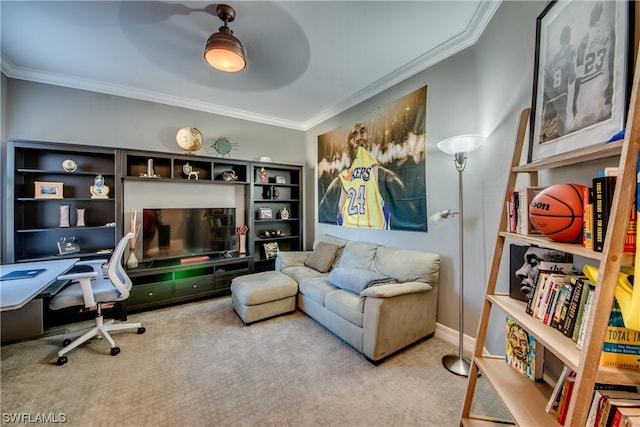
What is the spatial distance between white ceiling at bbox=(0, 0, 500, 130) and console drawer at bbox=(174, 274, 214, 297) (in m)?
2.43

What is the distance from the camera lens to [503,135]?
5.86 ft

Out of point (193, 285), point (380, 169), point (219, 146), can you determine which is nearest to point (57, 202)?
point (193, 285)

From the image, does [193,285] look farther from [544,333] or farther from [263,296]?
[544,333]

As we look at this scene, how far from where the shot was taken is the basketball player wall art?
8.48 feet

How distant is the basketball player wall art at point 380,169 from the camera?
2.59 meters

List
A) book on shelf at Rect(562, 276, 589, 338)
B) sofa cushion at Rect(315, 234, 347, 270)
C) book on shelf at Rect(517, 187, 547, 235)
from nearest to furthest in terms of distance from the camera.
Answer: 1. book on shelf at Rect(562, 276, 589, 338)
2. book on shelf at Rect(517, 187, 547, 235)
3. sofa cushion at Rect(315, 234, 347, 270)

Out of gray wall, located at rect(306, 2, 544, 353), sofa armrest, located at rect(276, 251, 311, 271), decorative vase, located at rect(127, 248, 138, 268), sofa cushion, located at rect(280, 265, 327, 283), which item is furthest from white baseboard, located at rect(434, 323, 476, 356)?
decorative vase, located at rect(127, 248, 138, 268)

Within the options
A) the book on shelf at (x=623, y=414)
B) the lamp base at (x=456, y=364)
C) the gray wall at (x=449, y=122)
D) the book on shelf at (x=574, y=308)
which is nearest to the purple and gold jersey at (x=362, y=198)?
the gray wall at (x=449, y=122)

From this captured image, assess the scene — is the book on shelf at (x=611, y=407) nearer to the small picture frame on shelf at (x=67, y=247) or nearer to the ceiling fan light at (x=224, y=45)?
the ceiling fan light at (x=224, y=45)

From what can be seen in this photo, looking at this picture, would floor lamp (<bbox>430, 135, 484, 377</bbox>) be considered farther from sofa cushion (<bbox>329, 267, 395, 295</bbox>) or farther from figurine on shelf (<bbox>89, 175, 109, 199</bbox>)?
figurine on shelf (<bbox>89, 175, 109, 199</bbox>)

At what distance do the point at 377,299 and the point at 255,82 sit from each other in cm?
275

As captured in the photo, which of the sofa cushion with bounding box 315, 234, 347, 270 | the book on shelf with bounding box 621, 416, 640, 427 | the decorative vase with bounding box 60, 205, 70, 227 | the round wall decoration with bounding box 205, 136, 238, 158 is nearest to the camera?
the book on shelf with bounding box 621, 416, 640, 427

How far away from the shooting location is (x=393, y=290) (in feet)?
6.59

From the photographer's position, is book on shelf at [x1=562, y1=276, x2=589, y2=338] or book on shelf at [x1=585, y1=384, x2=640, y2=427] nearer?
book on shelf at [x1=585, y1=384, x2=640, y2=427]
